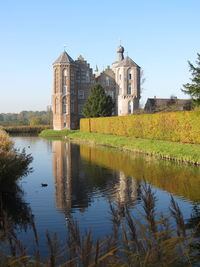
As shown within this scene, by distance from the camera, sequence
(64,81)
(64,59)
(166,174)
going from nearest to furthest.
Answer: (166,174)
(64,59)
(64,81)

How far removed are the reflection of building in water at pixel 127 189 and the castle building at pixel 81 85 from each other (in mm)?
44477

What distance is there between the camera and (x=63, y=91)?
5825cm

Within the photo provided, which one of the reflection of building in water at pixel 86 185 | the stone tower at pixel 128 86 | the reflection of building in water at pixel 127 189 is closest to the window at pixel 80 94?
the stone tower at pixel 128 86

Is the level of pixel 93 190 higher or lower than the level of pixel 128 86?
lower

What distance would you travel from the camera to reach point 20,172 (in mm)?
10969

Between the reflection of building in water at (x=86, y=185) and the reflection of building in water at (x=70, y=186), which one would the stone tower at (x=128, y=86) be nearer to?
the reflection of building in water at (x=70, y=186)

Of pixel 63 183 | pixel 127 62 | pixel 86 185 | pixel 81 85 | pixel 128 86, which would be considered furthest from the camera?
pixel 81 85

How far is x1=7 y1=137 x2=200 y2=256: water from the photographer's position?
25.7ft

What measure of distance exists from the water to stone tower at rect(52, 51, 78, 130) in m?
39.0

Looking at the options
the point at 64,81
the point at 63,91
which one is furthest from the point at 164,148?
the point at 64,81

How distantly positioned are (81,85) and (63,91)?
5.44 m

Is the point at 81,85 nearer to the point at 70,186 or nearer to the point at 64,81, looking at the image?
the point at 64,81

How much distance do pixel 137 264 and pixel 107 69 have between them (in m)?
63.3

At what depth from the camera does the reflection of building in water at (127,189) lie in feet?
33.6
